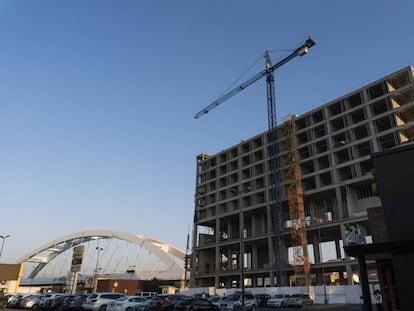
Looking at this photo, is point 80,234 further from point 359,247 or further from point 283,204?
point 359,247

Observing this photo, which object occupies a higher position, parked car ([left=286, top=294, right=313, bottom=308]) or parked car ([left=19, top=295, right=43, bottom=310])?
parked car ([left=286, top=294, right=313, bottom=308])

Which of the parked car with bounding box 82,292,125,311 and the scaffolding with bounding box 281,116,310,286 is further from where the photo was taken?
the scaffolding with bounding box 281,116,310,286

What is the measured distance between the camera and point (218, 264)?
95500 mm

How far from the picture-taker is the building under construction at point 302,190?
234 feet

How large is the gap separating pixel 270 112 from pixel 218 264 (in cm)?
4164

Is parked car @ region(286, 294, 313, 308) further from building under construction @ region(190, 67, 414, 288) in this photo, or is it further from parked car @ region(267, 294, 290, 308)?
building under construction @ region(190, 67, 414, 288)

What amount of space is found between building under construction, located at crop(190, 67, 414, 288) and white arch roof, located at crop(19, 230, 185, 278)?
49054 millimetres

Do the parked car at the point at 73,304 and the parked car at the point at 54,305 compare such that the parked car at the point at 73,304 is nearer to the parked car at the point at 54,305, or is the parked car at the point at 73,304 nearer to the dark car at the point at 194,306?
the parked car at the point at 54,305

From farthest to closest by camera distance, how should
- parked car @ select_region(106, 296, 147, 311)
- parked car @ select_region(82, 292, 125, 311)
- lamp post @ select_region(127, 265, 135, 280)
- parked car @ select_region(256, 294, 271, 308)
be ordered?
lamp post @ select_region(127, 265, 135, 280)
parked car @ select_region(256, 294, 271, 308)
parked car @ select_region(82, 292, 125, 311)
parked car @ select_region(106, 296, 147, 311)

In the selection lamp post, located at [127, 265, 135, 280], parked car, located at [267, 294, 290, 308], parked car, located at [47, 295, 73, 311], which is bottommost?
parked car, located at [47, 295, 73, 311]

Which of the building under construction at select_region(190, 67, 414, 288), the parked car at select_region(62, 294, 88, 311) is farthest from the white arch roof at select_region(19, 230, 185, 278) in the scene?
the parked car at select_region(62, 294, 88, 311)

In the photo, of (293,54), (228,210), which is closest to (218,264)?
(228,210)

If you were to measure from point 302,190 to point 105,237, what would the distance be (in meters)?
112

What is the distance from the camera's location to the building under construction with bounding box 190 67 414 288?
2805 inches
